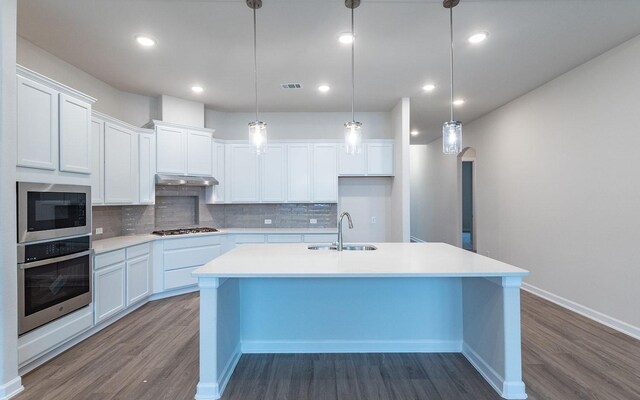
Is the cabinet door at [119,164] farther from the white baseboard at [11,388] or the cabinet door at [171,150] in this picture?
the white baseboard at [11,388]

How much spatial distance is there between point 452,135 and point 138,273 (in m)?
3.71

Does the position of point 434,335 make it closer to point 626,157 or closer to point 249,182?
point 626,157

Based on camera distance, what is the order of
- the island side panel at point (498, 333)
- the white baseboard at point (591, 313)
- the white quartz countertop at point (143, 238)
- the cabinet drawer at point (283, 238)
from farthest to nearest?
the cabinet drawer at point (283, 238) < the white quartz countertop at point (143, 238) < the white baseboard at point (591, 313) < the island side panel at point (498, 333)

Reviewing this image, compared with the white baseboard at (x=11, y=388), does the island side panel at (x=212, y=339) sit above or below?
above

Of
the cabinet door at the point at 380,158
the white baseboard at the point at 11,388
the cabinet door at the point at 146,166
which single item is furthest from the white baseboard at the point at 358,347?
the cabinet door at the point at 380,158

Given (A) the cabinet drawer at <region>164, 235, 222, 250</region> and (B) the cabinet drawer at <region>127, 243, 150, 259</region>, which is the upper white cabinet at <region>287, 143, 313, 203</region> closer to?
(A) the cabinet drawer at <region>164, 235, 222, 250</region>

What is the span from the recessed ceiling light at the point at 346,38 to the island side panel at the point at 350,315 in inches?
87.6

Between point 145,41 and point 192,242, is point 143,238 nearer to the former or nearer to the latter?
point 192,242

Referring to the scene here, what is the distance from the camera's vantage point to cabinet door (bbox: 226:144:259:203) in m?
4.88

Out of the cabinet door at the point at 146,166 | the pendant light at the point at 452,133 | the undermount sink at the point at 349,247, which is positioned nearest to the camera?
the pendant light at the point at 452,133

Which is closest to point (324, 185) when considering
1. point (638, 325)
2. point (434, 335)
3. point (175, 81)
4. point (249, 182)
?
point (249, 182)

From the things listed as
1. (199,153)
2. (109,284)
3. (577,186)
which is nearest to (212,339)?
(109,284)

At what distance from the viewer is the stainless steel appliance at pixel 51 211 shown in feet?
7.24

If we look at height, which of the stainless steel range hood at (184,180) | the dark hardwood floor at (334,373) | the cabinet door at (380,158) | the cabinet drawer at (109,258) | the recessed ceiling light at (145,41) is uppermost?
the recessed ceiling light at (145,41)
